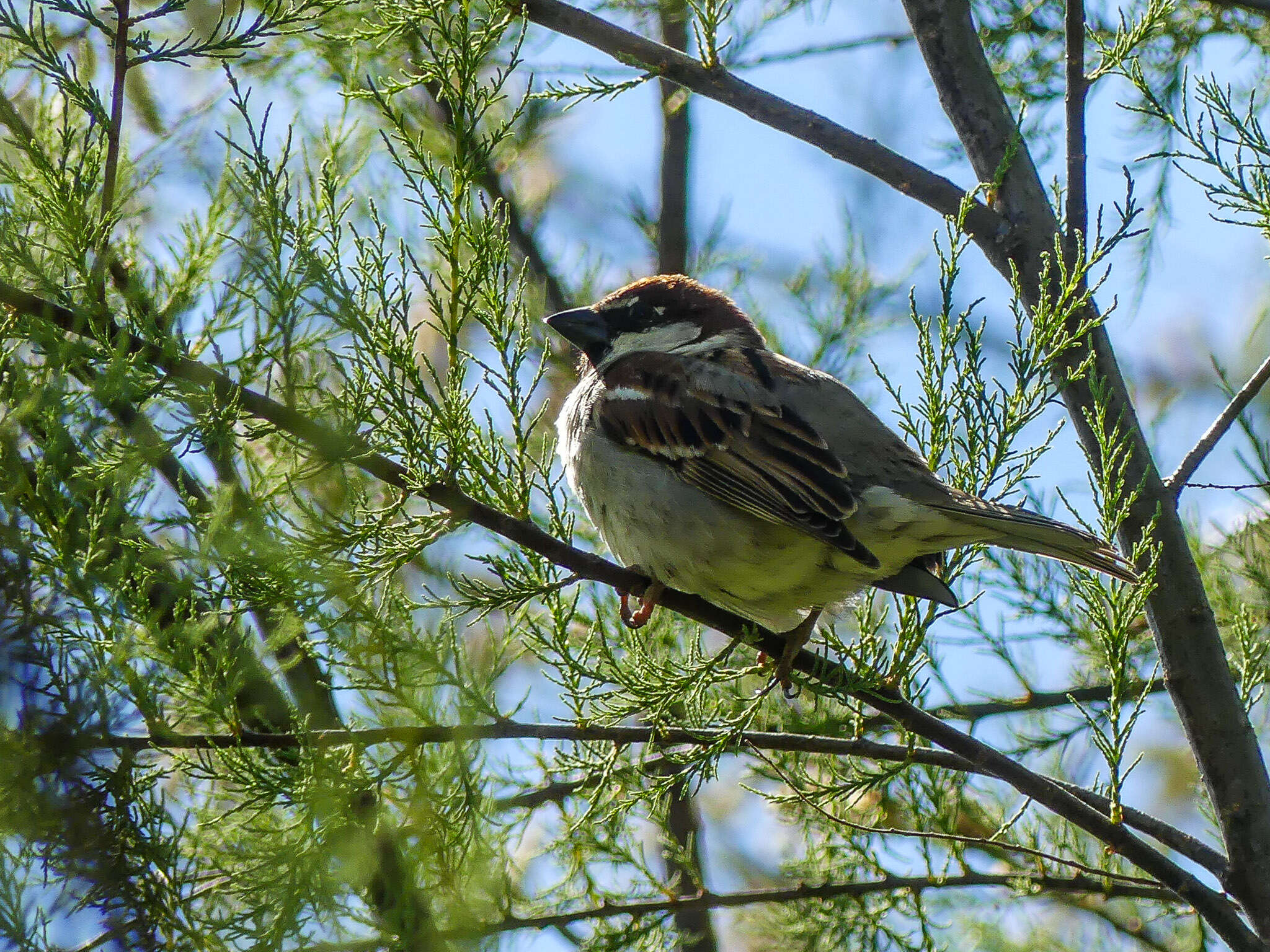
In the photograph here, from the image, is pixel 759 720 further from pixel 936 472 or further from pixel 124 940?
pixel 124 940

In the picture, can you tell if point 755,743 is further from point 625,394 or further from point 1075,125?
point 1075,125

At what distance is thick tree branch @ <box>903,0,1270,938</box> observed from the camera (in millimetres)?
2613

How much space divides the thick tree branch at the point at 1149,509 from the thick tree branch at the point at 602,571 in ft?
0.71

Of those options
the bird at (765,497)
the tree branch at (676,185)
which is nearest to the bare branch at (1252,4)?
the bird at (765,497)

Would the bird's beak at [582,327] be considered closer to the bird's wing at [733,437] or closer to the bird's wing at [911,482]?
the bird's wing at [733,437]

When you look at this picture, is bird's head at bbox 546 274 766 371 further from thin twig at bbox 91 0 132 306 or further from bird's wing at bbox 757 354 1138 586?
thin twig at bbox 91 0 132 306

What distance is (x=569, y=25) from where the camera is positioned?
9.73 feet

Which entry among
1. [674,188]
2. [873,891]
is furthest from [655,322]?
[873,891]

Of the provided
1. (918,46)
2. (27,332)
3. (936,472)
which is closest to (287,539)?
(27,332)

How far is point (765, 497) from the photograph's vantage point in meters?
2.85

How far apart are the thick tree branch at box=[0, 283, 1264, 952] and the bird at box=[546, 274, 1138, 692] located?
0.24 meters

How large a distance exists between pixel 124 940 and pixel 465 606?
0.81m

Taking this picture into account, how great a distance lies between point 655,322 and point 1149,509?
1.46 metres

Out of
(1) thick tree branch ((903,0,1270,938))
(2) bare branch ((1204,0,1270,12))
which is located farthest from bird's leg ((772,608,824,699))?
(2) bare branch ((1204,0,1270,12))
